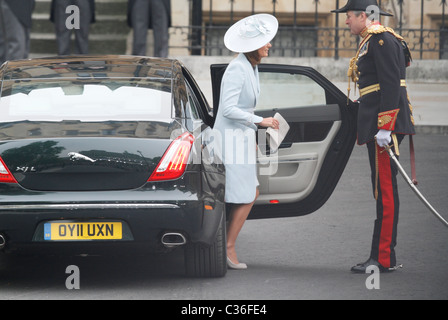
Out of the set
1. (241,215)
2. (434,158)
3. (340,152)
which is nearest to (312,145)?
(340,152)

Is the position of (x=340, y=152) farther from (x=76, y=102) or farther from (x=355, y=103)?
Result: (x=76, y=102)

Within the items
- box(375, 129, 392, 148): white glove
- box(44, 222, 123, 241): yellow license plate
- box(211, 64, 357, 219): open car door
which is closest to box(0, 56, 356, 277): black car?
box(44, 222, 123, 241): yellow license plate

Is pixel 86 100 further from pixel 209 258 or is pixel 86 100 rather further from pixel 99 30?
pixel 99 30

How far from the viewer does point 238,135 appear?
769cm

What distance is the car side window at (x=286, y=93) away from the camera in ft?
52.1

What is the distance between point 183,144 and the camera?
683 cm

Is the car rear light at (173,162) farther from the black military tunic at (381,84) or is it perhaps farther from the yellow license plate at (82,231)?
the black military tunic at (381,84)

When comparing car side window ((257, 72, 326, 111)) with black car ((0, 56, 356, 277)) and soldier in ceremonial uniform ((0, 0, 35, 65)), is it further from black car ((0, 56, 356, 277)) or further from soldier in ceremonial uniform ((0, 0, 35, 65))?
black car ((0, 56, 356, 277))

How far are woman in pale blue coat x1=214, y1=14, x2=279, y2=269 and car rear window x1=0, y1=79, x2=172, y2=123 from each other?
485mm

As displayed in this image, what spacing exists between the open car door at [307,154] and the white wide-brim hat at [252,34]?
437mm

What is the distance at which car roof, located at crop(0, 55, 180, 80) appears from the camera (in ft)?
24.7

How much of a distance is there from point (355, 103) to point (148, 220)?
2.21 m

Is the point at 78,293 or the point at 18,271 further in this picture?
the point at 18,271
